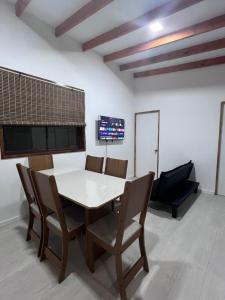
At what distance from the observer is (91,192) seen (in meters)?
1.70

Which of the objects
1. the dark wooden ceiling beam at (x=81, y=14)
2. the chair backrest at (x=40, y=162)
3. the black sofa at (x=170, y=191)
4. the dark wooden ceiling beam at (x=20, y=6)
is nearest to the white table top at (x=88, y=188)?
the chair backrest at (x=40, y=162)

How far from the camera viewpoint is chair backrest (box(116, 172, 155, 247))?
119cm

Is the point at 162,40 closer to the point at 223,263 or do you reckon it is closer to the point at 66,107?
the point at 66,107

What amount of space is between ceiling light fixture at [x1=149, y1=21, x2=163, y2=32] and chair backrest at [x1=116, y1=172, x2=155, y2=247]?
91.7 inches

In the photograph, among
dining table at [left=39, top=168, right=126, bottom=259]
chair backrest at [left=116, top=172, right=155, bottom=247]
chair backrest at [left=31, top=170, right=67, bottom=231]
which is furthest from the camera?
dining table at [left=39, top=168, right=126, bottom=259]

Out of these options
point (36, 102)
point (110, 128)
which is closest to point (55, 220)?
point (36, 102)

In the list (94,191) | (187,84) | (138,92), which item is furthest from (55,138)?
(187,84)

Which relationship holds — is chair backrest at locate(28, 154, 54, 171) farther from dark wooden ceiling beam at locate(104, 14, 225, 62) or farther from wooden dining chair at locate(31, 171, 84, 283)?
dark wooden ceiling beam at locate(104, 14, 225, 62)

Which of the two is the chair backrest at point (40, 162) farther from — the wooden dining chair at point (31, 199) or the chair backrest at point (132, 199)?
the chair backrest at point (132, 199)

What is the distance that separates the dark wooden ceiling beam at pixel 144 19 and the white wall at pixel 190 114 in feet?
6.15

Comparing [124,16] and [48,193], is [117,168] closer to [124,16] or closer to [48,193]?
[48,193]

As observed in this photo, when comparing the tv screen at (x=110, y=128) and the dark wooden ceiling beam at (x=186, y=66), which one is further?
the tv screen at (x=110, y=128)

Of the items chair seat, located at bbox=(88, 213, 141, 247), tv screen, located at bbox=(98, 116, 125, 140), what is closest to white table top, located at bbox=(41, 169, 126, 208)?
chair seat, located at bbox=(88, 213, 141, 247)

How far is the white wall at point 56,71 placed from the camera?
7.67 ft
